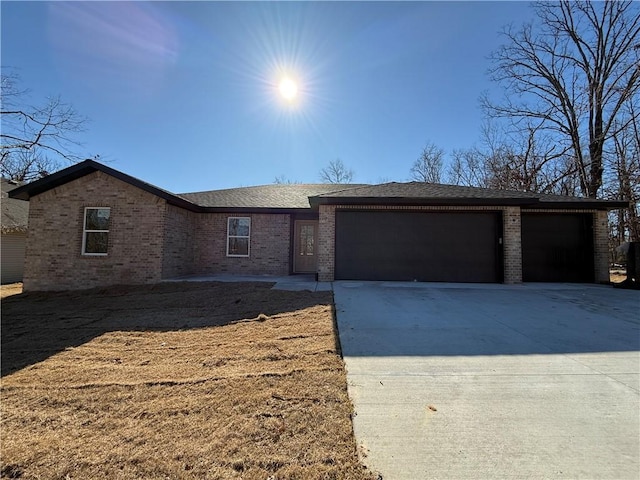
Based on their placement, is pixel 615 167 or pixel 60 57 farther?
pixel 615 167

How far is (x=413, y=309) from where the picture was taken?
6414mm

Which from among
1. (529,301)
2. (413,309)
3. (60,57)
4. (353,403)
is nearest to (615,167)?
(529,301)

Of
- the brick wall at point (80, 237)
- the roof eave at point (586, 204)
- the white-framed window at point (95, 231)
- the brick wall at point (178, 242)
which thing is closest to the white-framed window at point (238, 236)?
the brick wall at point (178, 242)

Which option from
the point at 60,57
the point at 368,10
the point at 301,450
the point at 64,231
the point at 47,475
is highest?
the point at 368,10

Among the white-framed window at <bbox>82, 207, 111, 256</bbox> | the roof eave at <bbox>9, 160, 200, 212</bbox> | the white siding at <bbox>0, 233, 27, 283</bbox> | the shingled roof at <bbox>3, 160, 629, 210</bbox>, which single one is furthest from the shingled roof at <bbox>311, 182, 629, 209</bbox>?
the white siding at <bbox>0, 233, 27, 283</bbox>

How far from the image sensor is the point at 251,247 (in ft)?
40.8

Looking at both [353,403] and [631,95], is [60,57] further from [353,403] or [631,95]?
[631,95]

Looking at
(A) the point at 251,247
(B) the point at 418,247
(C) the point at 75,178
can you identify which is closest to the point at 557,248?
(B) the point at 418,247

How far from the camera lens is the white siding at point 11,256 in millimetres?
14719

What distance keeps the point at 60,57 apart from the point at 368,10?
31.1ft

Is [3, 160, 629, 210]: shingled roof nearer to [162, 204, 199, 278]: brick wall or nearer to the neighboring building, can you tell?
[162, 204, 199, 278]: brick wall

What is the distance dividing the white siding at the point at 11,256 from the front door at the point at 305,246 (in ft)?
46.2

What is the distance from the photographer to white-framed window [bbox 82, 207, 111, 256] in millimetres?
10215

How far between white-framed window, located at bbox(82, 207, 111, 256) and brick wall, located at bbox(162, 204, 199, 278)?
6.38 feet
